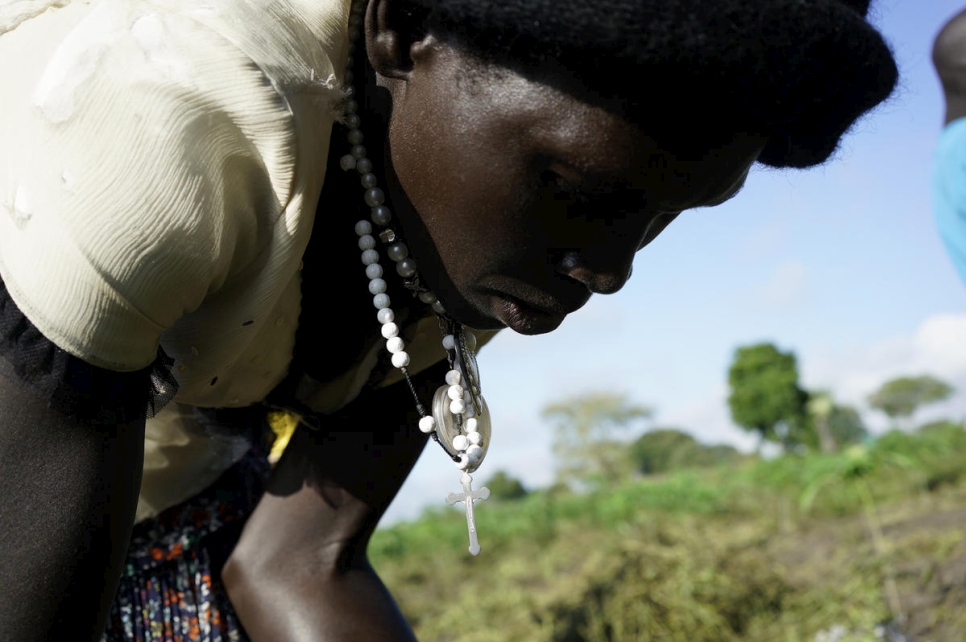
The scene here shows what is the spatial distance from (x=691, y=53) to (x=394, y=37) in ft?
1.06

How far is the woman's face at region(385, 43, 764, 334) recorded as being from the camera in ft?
3.27

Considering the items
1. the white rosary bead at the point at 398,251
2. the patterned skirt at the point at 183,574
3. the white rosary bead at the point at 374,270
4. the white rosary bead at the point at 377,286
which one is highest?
the white rosary bead at the point at 398,251

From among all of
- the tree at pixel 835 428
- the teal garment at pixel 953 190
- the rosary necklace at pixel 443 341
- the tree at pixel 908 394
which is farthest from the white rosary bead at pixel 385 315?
the tree at pixel 908 394

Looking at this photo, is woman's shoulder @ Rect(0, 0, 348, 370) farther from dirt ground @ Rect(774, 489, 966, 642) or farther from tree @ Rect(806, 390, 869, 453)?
tree @ Rect(806, 390, 869, 453)

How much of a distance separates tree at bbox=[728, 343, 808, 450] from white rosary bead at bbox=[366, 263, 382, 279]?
2671 centimetres

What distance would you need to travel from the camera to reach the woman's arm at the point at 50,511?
84 cm

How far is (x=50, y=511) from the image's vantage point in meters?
0.86

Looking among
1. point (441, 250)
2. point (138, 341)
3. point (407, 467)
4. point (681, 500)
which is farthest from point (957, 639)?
point (681, 500)

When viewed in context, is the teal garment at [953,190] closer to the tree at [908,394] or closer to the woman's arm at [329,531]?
the woman's arm at [329,531]

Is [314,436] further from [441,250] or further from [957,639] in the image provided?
[957,639]

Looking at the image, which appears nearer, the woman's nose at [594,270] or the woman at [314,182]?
the woman at [314,182]

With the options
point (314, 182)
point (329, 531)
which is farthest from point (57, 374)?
point (329, 531)

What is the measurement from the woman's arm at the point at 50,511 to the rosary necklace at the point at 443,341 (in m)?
0.41

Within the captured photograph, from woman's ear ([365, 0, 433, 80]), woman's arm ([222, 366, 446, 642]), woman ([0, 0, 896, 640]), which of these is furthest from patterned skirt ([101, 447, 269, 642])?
woman's ear ([365, 0, 433, 80])
